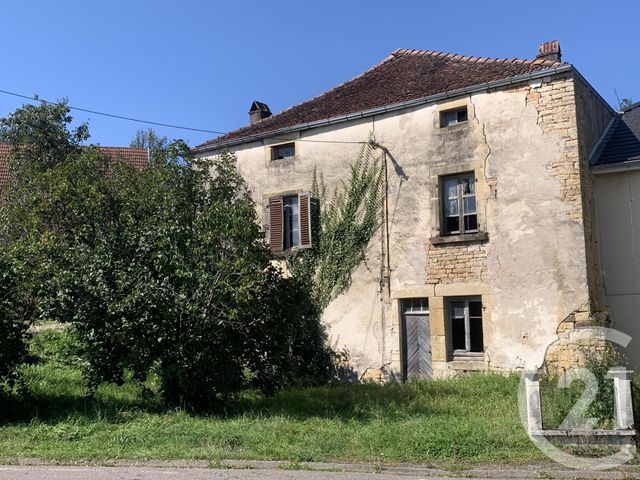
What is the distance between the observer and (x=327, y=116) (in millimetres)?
16844

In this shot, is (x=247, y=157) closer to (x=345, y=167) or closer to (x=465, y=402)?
(x=345, y=167)

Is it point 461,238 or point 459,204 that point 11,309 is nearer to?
point 461,238

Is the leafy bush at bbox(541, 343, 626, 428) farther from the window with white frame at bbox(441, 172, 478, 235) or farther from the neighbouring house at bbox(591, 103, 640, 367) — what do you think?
the window with white frame at bbox(441, 172, 478, 235)

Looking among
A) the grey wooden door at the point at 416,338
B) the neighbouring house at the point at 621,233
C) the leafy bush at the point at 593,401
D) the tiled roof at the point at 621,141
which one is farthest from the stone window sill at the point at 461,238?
the leafy bush at the point at 593,401

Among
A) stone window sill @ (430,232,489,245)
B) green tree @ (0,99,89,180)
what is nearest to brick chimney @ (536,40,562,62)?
stone window sill @ (430,232,489,245)

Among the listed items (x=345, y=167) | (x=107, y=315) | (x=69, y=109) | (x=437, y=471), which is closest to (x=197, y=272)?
(x=107, y=315)

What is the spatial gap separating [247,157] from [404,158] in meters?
5.00

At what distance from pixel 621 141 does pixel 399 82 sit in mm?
5894

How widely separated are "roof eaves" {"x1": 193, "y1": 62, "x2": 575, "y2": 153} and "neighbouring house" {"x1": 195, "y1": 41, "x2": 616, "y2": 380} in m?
0.04

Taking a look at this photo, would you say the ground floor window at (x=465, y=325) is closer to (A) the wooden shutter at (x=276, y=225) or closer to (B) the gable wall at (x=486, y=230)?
(B) the gable wall at (x=486, y=230)

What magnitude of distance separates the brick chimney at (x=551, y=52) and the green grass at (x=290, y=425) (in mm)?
7678

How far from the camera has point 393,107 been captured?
617 inches

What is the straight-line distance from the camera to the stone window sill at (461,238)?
14.2 metres
